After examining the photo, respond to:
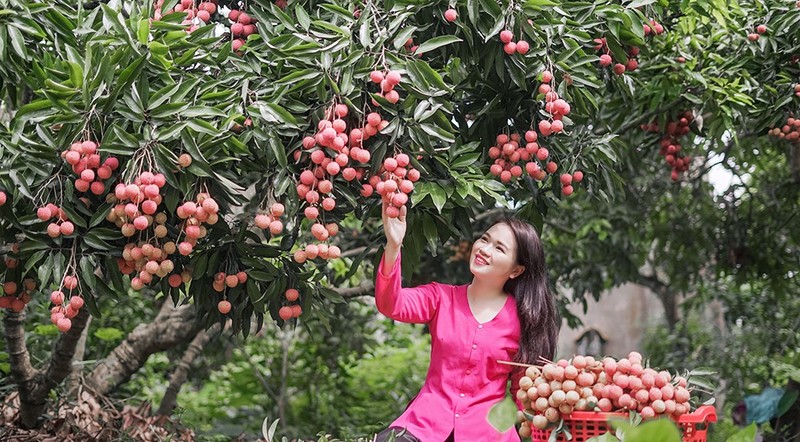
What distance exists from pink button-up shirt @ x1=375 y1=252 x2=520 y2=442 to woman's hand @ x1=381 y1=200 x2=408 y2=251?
101 mm

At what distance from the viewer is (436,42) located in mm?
2924

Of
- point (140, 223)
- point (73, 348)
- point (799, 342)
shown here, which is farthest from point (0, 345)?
point (799, 342)

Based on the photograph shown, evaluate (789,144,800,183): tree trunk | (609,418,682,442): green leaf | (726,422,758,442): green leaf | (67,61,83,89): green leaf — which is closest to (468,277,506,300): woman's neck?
(67,61,83,89): green leaf

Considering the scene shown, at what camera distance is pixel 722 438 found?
6980 mm

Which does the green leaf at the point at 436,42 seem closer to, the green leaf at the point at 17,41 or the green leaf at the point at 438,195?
the green leaf at the point at 438,195

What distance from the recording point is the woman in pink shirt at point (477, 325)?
300cm

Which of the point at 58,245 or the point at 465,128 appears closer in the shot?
the point at 58,245

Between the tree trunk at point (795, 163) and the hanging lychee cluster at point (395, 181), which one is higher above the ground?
the tree trunk at point (795, 163)

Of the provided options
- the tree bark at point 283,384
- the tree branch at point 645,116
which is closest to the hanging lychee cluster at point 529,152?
the tree branch at point 645,116

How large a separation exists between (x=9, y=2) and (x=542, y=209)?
81.5 inches

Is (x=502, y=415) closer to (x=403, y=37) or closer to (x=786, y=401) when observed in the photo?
(x=403, y=37)

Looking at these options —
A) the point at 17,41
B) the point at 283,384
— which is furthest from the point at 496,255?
the point at 283,384

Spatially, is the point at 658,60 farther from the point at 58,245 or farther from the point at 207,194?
the point at 58,245

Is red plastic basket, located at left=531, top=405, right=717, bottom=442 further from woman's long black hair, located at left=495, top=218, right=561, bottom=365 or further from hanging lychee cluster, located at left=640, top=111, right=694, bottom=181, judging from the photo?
hanging lychee cluster, located at left=640, top=111, right=694, bottom=181
